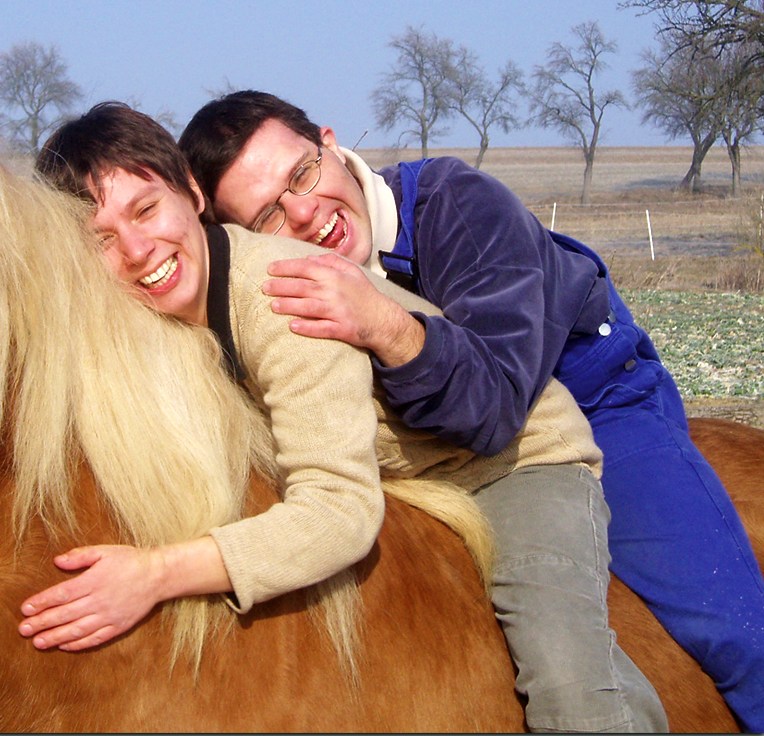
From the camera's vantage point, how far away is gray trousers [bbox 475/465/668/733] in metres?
1.80

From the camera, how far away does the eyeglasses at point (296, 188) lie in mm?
2318

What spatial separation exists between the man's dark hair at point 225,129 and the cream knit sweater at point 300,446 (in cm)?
47

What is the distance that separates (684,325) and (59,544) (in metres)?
9.02

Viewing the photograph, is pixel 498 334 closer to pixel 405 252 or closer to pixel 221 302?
pixel 405 252

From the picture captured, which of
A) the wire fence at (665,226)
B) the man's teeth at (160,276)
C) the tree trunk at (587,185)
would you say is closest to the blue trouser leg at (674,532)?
the man's teeth at (160,276)

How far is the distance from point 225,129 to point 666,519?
143 centimetres

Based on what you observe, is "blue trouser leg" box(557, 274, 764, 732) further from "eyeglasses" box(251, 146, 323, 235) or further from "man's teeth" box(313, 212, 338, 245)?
"eyeglasses" box(251, 146, 323, 235)

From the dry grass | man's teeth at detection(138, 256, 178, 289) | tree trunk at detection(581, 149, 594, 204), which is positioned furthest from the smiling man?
tree trunk at detection(581, 149, 594, 204)

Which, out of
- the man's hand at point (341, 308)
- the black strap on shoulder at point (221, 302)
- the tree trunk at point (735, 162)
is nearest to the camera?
the man's hand at point (341, 308)

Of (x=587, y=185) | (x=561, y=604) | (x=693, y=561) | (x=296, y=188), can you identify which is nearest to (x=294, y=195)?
(x=296, y=188)

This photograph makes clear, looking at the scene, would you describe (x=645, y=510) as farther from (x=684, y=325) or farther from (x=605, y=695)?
(x=684, y=325)

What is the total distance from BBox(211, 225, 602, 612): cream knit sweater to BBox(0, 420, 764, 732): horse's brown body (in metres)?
0.15

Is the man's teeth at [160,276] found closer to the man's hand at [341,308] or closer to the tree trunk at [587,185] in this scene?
the man's hand at [341,308]

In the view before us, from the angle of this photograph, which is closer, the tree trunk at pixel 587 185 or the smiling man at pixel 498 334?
the smiling man at pixel 498 334
